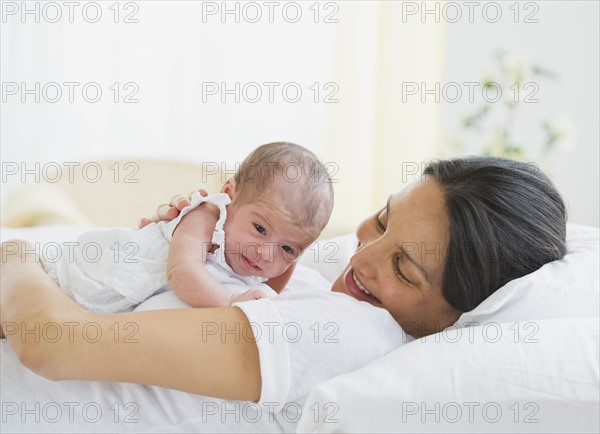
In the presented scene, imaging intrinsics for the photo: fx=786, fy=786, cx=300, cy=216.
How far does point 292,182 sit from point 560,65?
2683 mm

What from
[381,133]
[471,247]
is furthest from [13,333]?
[381,133]

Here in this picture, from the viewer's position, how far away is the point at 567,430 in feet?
3.67

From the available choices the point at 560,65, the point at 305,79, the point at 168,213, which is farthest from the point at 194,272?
the point at 560,65

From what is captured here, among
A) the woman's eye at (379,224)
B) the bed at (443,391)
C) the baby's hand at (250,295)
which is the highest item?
the woman's eye at (379,224)

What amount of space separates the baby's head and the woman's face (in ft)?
0.43

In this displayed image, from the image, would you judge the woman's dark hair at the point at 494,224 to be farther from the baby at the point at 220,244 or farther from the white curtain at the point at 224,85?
the white curtain at the point at 224,85

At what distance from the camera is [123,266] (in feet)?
4.47

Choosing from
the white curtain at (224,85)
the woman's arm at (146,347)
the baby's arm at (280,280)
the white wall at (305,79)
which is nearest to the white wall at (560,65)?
the white wall at (305,79)

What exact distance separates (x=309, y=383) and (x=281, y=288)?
48 cm

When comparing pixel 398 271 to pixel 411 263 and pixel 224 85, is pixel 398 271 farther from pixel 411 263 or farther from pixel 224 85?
pixel 224 85

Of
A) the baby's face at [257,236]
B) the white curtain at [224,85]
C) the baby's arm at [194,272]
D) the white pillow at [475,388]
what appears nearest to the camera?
the white pillow at [475,388]

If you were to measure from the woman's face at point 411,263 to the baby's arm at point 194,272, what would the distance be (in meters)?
0.21

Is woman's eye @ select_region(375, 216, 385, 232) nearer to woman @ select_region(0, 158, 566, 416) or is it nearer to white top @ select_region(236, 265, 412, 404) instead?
woman @ select_region(0, 158, 566, 416)

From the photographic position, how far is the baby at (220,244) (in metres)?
1.35
